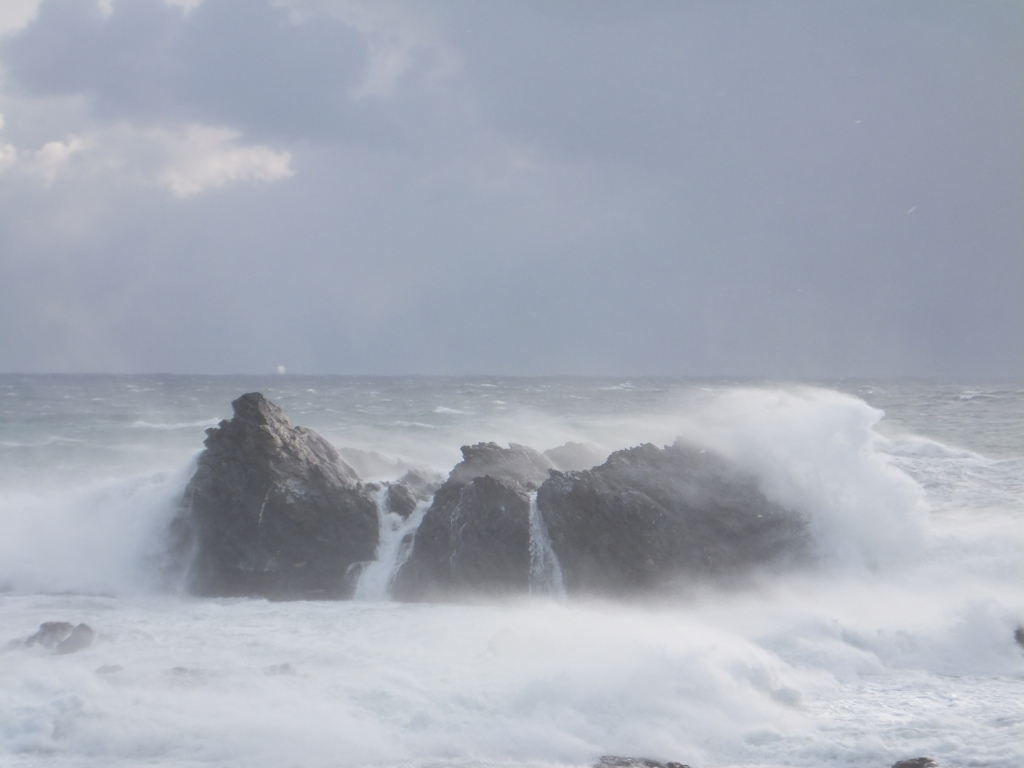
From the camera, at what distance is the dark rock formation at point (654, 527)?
15.6 m

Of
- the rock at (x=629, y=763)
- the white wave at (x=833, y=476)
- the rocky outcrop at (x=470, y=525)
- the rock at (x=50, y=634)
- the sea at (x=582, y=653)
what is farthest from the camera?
the white wave at (x=833, y=476)

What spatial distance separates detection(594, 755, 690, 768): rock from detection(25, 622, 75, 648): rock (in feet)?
29.2

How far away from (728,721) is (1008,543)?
9.34m

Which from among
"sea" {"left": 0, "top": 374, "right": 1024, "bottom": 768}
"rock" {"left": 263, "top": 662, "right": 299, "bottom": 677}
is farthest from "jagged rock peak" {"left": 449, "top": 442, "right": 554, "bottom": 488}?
"rock" {"left": 263, "top": 662, "right": 299, "bottom": 677}

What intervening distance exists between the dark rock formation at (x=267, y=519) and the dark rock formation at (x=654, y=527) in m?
4.20

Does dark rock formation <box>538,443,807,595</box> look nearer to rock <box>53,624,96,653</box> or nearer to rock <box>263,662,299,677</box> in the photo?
rock <box>263,662,299,677</box>

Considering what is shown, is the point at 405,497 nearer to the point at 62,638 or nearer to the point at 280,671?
the point at 280,671

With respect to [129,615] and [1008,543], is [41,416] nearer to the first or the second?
[129,615]

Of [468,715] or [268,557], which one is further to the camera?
[268,557]

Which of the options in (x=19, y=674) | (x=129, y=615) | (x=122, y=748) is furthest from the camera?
(x=129, y=615)

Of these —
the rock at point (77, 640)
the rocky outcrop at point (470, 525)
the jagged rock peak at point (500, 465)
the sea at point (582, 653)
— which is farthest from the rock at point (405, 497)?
the rock at point (77, 640)

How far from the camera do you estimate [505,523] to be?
15961mm

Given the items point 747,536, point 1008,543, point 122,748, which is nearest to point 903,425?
point 1008,543

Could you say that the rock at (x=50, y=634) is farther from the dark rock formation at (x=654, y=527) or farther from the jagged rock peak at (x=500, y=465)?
the dark rock formation at (x=654, y=527)
